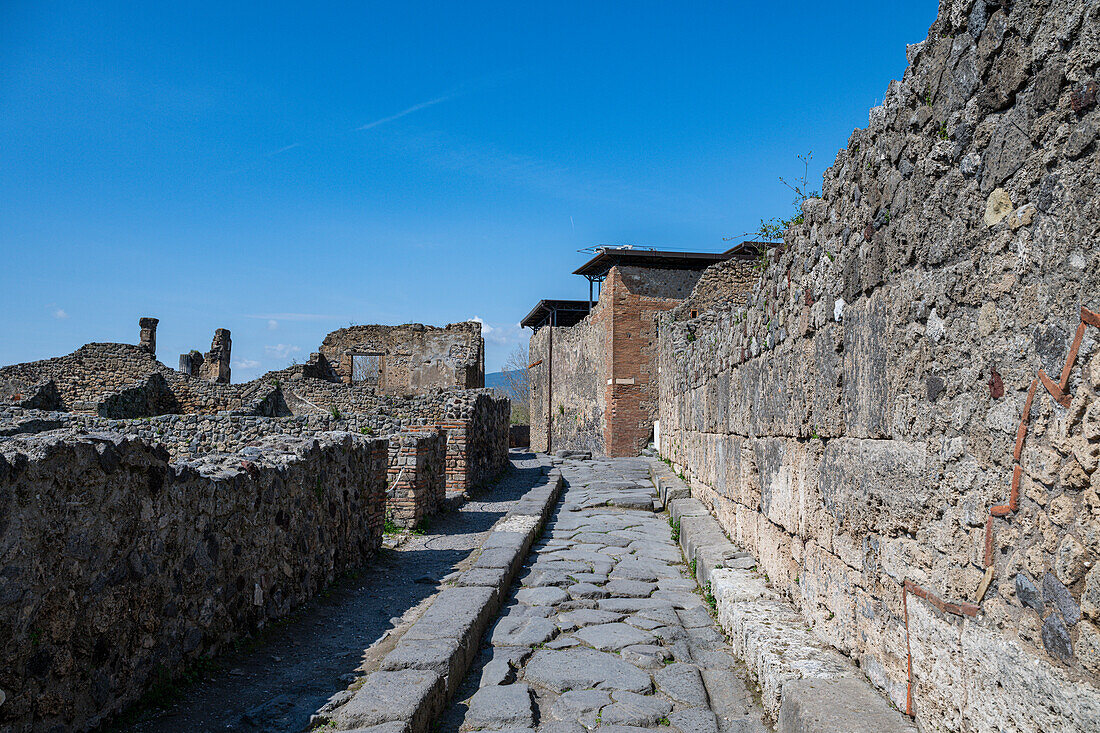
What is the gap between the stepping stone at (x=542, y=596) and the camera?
5035 mm

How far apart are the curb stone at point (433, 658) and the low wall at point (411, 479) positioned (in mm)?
1723

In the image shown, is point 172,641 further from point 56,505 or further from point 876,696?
point 876,696

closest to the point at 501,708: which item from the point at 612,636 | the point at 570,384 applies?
the point at 612,636

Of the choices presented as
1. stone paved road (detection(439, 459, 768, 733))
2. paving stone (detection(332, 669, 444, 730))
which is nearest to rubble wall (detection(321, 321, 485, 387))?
stone paved road (detection(439, 459, 768, 733))

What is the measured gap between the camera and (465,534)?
23.7ft

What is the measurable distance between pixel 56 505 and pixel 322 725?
122 centimetres

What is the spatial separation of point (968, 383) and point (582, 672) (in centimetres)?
246

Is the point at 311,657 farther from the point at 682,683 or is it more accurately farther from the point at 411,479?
the point at 411,479

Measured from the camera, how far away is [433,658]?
334 cm

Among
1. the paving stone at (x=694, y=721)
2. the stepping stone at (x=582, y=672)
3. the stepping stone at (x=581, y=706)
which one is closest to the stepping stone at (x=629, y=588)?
the stepping stone at (x=582, y=672)

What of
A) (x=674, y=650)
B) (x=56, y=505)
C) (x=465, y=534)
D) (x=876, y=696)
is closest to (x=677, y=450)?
(x=465, y=534)

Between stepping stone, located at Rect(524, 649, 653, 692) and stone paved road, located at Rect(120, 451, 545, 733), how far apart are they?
905 millimetres

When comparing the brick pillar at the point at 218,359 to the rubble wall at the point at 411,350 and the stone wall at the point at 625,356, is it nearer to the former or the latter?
the rubble wall at the point at 411,350

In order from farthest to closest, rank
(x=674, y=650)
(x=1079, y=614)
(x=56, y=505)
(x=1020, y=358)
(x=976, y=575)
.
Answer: (x=674, y=650), (x=56, y=505), (x=976, y=575), (x=1020, y=358), (x=1079, y=614)
